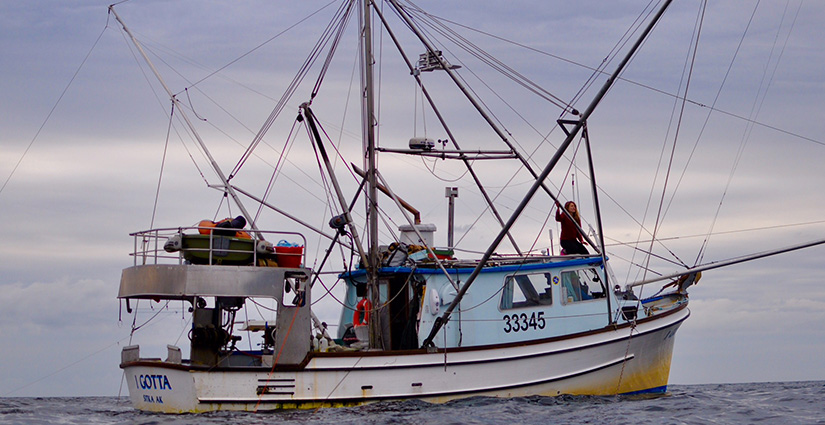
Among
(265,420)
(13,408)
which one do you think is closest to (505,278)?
(265,420)

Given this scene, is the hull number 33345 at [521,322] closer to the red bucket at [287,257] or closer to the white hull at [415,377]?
the white hull at [415,377]

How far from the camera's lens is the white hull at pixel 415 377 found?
17.3 metres

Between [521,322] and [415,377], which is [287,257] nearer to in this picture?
[415,377]

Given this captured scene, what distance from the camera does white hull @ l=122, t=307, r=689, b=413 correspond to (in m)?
17.3

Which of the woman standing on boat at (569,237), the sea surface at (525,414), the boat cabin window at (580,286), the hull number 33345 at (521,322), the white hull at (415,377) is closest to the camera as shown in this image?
the sea surface at (525,414)

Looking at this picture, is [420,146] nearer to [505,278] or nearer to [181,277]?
[505,278]

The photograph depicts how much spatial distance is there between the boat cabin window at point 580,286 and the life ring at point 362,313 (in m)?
4.04

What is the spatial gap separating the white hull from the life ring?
6.74 ft

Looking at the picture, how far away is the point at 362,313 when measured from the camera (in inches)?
803

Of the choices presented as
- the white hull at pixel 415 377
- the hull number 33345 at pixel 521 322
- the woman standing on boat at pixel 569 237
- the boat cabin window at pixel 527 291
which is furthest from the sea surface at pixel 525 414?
the woman standing on boat at pixel 569 237

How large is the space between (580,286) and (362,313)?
466 cm

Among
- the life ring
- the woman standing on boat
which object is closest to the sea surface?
the life ring

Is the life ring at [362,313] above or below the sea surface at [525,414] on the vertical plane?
above

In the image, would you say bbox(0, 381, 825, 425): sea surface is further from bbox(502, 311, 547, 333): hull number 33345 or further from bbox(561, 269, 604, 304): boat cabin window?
bbox(561, 269, 604, 304): boat cabin window
